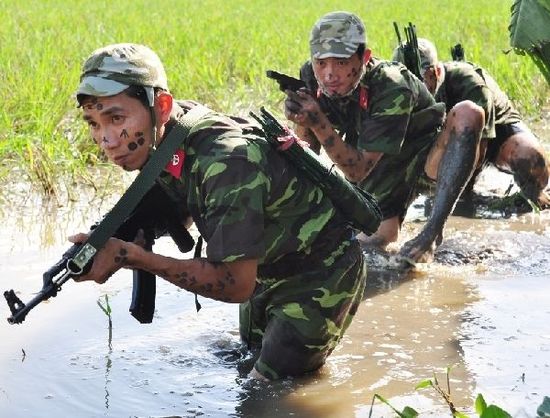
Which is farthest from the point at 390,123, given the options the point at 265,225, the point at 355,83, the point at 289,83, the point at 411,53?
the point at 265,225

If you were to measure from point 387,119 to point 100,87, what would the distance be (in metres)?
1.85

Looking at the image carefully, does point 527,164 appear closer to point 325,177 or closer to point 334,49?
point 334,49

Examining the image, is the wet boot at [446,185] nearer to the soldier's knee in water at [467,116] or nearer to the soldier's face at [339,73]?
the soldier's knee in water at [467,116]

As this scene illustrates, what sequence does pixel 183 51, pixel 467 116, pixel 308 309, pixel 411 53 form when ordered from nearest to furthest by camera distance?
pixel 308 309 < pixel 467 116 < pixel 411 53 < pixel 183 51

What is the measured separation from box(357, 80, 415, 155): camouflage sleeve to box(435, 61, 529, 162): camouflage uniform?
83cm

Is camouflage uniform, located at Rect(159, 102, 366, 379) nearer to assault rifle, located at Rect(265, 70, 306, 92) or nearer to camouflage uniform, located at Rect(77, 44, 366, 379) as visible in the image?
camouflage uniform, located at Rect(77, 44, 366, 379)

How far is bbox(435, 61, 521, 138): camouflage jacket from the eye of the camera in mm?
5332

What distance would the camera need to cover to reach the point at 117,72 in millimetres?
2982

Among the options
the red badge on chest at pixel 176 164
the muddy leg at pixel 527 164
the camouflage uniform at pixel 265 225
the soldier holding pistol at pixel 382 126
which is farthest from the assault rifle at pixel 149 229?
the muddy leg at pixel 527 164

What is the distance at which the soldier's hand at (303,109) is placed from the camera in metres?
4.30

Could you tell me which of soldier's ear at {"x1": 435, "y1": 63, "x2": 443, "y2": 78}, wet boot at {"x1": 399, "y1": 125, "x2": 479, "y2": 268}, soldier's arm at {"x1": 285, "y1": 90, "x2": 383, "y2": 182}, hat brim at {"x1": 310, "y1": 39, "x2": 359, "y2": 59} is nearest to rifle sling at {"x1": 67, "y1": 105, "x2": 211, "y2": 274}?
soldier's arm at {"x1": 285, "y1": 90, "x2": 383, "y2": 182}

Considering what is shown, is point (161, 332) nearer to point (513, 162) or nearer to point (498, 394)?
point (498, 394)

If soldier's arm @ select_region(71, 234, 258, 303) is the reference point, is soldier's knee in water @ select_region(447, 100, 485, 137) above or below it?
above

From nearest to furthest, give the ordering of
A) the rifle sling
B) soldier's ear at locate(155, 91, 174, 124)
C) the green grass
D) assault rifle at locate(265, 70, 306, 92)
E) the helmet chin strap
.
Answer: the rifle sling < soldier's ear at locate(155, 91, 174, 124) < assault rifle at locate(265, 70, 306, 92) < the helmet chin strap < the green grass
